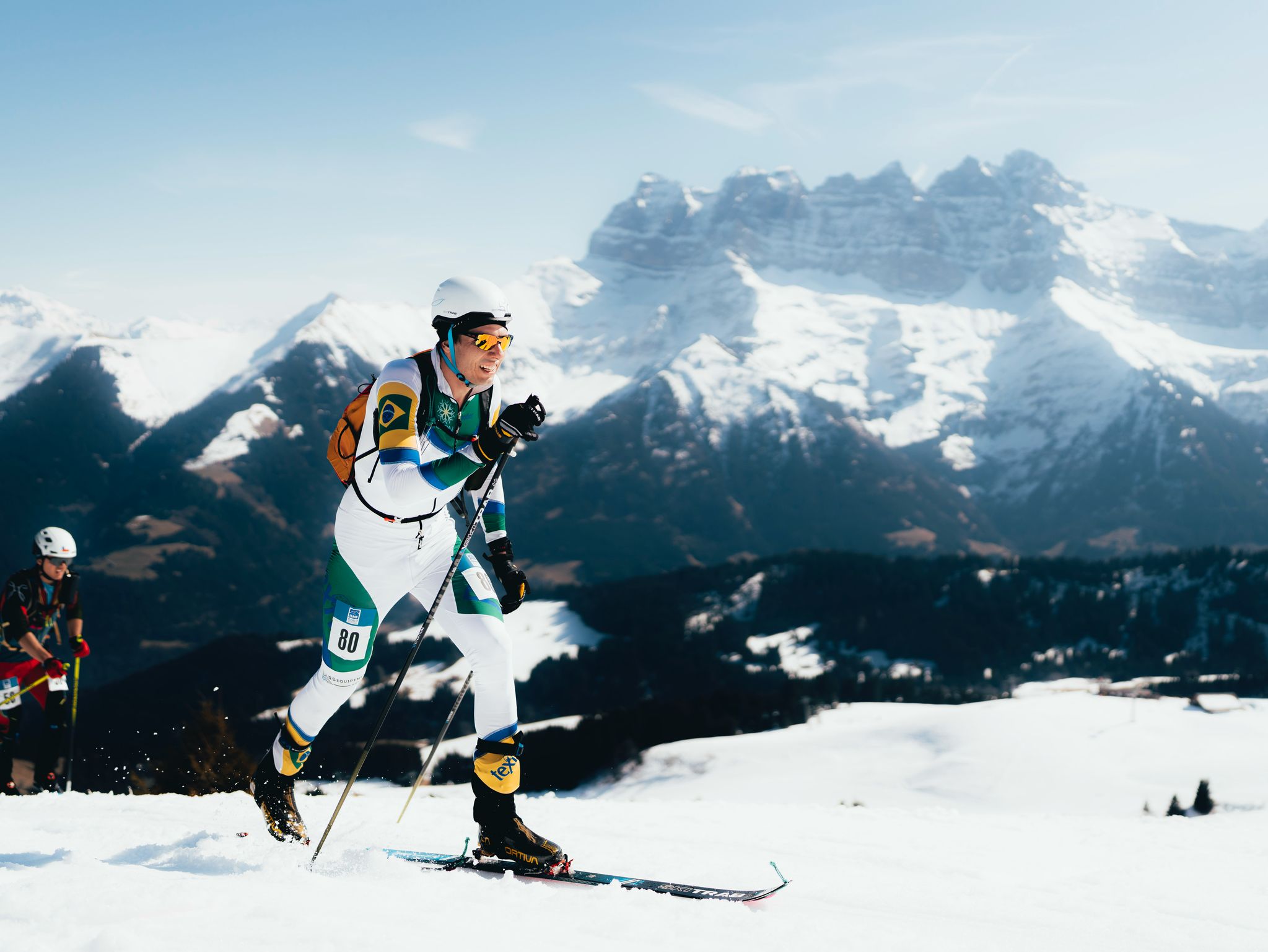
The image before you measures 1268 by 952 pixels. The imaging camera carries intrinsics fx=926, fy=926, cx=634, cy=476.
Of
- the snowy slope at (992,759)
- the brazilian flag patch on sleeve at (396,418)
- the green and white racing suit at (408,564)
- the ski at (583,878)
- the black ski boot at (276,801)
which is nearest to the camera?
the ski at (583,878)

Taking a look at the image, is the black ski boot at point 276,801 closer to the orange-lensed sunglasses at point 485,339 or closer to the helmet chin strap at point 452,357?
the helmet chin strap at point 452,357

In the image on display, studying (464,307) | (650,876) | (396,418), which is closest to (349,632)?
(396,418)

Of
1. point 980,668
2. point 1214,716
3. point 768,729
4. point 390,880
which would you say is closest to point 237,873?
point 390,880

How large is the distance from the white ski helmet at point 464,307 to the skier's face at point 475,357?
6 centimetres

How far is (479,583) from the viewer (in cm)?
791

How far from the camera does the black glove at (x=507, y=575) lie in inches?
309

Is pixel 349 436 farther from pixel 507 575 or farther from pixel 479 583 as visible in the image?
pixel 507 575

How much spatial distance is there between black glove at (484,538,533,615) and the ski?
2.02 metres

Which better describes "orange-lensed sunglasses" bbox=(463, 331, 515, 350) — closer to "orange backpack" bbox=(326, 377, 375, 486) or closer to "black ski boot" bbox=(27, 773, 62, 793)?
"orange backpack" bbox=(326, 377, 375, 486)

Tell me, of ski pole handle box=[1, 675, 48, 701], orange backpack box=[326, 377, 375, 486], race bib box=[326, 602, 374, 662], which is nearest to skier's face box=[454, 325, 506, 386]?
orange backpack box=[326, 377, 375, 486]

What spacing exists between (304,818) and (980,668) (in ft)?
554

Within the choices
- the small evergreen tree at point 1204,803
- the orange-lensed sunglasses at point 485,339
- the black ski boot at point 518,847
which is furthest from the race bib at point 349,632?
the small evergreen tree at point 1204,803

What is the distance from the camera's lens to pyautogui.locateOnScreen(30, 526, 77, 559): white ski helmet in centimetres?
1373

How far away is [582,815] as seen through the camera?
1096 cm
